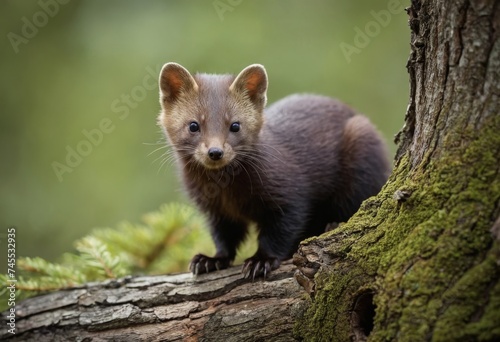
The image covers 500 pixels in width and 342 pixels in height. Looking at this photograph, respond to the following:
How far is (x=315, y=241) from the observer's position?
421 centimetres

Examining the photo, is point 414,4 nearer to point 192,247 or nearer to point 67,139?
point 192,247

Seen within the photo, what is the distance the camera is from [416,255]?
3.48 meters

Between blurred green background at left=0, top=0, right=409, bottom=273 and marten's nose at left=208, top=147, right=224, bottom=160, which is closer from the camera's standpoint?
marten's nose at left=208, top=147, right=224, bottom=160

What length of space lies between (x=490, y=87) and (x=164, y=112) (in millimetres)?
3769

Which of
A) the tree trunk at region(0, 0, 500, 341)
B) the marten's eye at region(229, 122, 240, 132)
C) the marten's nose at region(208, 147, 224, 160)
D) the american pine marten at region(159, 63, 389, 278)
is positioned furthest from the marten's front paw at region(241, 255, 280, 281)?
the marten's eye at region(229, 122, 240, 132)

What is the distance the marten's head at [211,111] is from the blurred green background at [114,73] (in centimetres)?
238

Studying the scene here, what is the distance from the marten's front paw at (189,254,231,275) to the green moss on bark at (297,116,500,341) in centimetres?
164

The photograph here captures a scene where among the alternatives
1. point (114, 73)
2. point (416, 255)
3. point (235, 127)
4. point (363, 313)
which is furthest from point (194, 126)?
point (114, 73)

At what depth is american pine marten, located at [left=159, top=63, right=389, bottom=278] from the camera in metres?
5.78

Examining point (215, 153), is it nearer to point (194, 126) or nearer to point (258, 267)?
point (194, 126)

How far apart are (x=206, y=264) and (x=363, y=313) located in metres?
2.09

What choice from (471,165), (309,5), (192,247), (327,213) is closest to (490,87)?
(471,165)

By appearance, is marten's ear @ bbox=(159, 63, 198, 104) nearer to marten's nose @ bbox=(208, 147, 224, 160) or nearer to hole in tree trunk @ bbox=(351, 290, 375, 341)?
marten's nose @ bbox=(208, 147, 224, 160)

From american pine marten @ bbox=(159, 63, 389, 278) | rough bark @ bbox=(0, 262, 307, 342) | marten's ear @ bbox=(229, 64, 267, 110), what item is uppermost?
marten's ear @ bbox=(229, 64, 267, 110)
